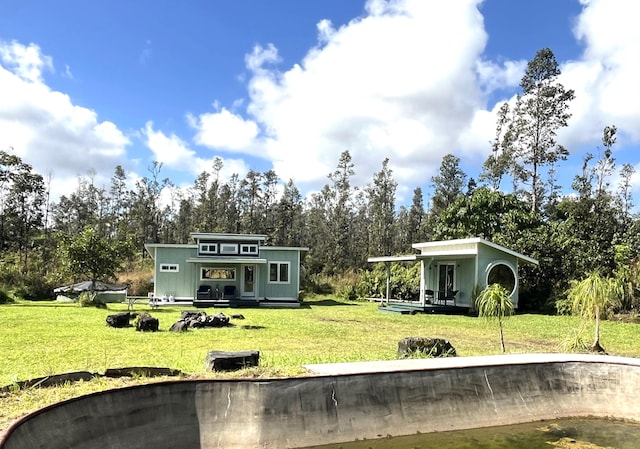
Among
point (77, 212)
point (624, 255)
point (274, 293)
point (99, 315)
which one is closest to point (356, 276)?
point (274, 293)

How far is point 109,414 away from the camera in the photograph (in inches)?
215

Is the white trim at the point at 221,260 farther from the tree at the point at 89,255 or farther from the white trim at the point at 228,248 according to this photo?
the tree at the point at 89,255

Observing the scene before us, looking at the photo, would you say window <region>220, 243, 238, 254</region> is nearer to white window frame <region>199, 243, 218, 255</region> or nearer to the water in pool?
white window frame <region>199, 243, 218, 255</region>

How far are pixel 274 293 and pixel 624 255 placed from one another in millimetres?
15516

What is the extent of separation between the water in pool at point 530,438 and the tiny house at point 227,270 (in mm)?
17027

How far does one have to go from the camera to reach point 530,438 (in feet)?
22.6

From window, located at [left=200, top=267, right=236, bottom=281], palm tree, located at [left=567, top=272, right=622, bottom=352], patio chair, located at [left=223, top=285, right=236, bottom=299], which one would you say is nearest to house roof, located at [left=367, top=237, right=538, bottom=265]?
patio chair, located at [left=223, top=285, right=236, bottom=299]

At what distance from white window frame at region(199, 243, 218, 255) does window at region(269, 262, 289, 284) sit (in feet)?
9.11

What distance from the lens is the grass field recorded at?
7.59m

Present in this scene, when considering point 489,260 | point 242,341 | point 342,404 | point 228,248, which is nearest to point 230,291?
point 228,248

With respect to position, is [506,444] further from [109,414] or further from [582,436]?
[109,414]

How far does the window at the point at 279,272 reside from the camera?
24906 mm

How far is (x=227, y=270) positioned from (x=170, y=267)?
8.66ft

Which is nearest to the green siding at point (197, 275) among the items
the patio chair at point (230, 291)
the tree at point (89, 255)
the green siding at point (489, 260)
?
the patio chair at point (230, 291)
